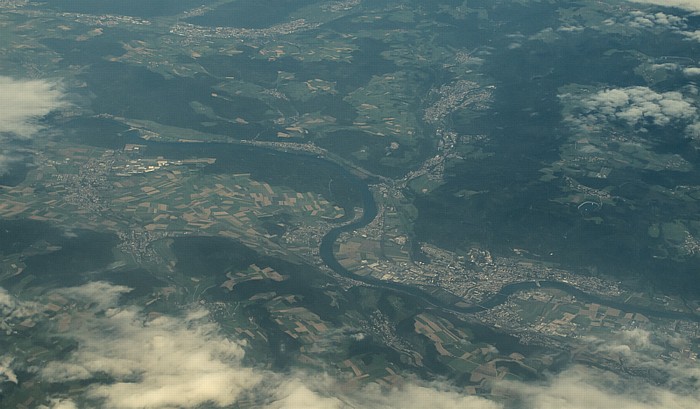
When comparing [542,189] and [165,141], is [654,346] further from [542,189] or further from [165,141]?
[165,141]

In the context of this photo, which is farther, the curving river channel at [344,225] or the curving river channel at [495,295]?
the curving river channel at [344,225]

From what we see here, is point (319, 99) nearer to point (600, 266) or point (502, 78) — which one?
point (502, 78)

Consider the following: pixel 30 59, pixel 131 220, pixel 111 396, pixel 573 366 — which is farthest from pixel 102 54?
pixel 573 366

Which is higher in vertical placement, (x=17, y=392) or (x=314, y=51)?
(x=314, y=51)

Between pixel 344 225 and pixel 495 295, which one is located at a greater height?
pixel 344 225

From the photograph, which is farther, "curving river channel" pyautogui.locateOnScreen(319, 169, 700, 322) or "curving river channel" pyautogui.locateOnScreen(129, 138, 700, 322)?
"curving river channel" pyautogui.locateOnScreen(129, 138, 700, 322)

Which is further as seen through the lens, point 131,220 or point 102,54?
point 102,54

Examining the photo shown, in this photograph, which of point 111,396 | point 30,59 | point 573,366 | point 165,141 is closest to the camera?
point 111,396

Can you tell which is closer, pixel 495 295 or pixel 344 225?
pixel 495 295

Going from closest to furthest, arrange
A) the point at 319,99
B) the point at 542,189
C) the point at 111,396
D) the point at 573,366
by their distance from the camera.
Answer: the point at 111,396, the point at 573,366, the point at 542,189, the point at 319,99
